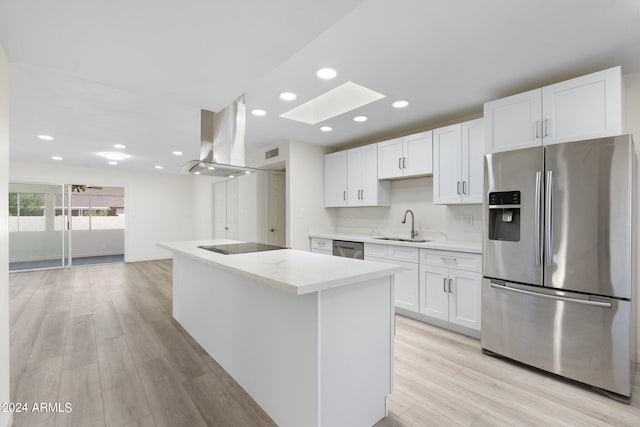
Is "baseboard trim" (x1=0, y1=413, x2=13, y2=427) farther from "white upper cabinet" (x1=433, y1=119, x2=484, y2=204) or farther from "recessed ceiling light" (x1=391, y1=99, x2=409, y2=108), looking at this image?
"white upper cabinet" (x1=433, y1=119, x2=484, y2=204)

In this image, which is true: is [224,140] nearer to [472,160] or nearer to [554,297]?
[472,160]

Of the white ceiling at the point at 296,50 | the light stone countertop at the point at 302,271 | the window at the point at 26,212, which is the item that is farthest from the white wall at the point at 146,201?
the light stone countertop at the point at 302,271

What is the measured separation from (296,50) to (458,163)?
226 cm

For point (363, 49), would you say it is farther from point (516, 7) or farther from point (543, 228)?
point (543, 228)

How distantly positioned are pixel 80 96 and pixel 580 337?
468 cm

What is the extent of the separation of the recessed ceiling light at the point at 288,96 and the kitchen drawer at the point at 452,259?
82.3 inches

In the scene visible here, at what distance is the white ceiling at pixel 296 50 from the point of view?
1.36 meters

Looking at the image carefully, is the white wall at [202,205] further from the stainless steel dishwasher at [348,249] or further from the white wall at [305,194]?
the stainless steel dishwasher at [348,249]

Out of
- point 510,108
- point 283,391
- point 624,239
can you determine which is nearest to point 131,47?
point 283,391

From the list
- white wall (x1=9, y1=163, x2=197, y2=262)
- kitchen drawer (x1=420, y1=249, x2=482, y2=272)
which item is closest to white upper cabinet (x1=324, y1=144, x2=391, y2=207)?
kitchen drawer (x1=420, y1=249, x2=482, y2=272)

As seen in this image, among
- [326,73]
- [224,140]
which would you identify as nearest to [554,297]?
[326,73]

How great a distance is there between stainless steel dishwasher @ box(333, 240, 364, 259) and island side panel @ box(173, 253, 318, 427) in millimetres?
1918

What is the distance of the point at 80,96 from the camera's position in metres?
2.80

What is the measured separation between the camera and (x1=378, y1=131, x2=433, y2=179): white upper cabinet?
344cm
